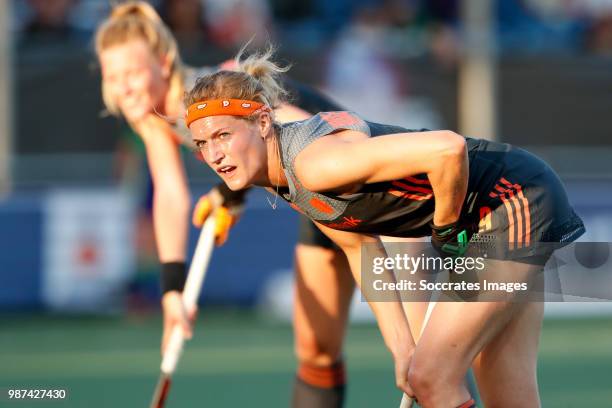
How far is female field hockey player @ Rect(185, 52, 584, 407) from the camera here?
11.4ft

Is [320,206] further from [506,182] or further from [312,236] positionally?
[312,236]

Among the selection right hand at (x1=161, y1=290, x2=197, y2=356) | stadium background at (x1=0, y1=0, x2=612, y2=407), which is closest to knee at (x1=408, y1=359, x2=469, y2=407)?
right hand at (x1=161, y1=290, x2=197, y2=356)

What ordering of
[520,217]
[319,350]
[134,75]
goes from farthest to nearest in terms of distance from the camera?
[319,350], [134,75], [520,217]

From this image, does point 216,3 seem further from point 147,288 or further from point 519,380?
point 519,380

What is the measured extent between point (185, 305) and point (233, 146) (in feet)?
3.58

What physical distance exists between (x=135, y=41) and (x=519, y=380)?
200 cm

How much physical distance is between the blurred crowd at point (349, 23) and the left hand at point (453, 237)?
5.23m

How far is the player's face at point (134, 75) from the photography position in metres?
4.63

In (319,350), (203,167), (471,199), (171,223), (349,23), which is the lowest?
(203,167)

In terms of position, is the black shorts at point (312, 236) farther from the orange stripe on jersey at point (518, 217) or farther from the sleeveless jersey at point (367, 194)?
the orange stripe on jersey at point (518, 217)

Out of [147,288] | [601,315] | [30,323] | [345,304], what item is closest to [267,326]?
[147,288]

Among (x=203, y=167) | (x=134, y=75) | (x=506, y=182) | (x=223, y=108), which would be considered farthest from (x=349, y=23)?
(x=223, y=108)

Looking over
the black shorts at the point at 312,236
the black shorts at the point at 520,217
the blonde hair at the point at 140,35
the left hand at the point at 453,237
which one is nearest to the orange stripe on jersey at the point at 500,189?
the black shorts at the point at 520,217

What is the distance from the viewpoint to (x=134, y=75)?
4645 mm
